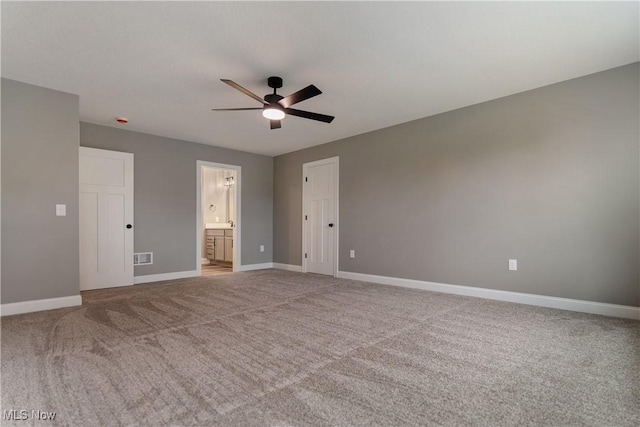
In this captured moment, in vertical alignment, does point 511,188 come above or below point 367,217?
above

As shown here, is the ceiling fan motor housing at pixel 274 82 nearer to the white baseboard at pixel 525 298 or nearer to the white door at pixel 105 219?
the white door at pixel 105 219

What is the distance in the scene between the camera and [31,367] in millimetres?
1972

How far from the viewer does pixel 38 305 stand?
11.0 feet

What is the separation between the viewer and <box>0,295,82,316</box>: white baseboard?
317cm

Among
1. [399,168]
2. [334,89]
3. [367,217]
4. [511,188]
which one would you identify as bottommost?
[367,217]

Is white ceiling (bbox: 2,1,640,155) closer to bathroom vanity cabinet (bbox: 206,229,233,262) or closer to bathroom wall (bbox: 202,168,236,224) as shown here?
bathroom vanity cabinet (bbox: 206,229,233,262)

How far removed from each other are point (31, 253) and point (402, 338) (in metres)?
3.95

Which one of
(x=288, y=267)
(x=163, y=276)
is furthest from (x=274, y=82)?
(x=288, y=267)

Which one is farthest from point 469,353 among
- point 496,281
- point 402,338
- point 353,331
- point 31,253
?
point 31,253

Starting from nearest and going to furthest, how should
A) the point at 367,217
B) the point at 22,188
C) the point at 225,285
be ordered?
the point at 22,188, the point at 225,285, the point at 367,217

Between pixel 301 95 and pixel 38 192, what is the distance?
10.2 ft

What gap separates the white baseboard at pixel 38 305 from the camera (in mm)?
3174

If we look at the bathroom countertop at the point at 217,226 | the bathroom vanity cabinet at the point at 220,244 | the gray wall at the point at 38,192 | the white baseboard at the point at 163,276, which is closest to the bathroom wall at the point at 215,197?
the bathroom countertop at the point at 217,226

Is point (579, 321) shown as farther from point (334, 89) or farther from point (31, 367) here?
point (31, 367)
